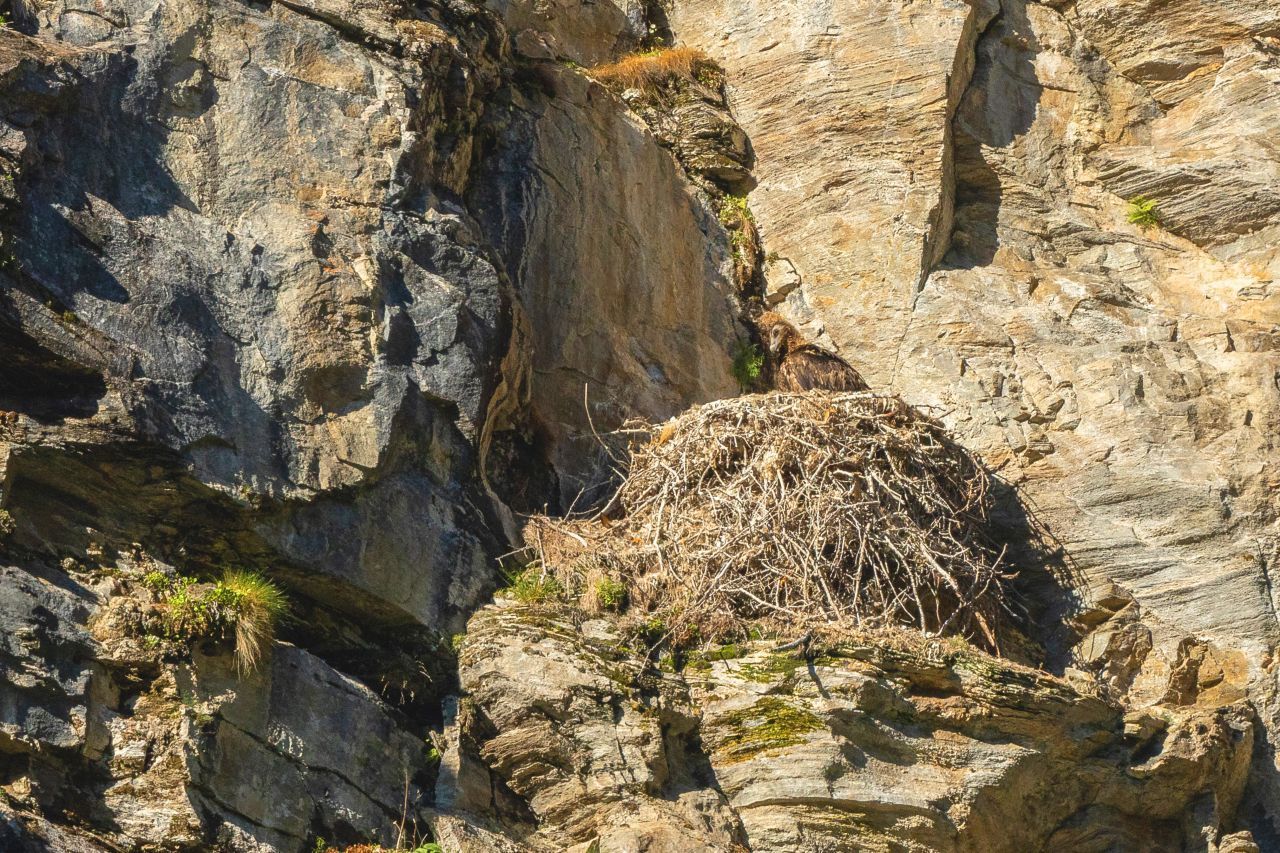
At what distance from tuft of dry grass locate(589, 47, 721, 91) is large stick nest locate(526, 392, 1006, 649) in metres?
3.98

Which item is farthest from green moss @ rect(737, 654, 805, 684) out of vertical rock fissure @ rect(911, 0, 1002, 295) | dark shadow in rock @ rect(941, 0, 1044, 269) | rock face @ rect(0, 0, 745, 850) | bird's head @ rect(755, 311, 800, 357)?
dark shadow in rock @ rect(941, 0, 1044, 269)

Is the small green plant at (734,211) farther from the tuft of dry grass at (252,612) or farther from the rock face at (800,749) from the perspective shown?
the tuft of dry grass at (252,612)

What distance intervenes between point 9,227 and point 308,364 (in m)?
1.70

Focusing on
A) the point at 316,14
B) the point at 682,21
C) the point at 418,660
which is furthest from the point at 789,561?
Answer: the point at 682,21

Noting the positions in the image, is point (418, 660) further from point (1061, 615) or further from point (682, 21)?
point (682, 21)

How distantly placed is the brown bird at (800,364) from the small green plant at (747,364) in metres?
0.11

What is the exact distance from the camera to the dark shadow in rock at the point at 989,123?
44.1 ft

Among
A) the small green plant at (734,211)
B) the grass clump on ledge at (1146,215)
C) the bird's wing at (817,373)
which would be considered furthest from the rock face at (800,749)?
the small green plant at (734,211)

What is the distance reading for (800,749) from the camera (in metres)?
9.10

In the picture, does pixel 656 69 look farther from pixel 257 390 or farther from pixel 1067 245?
pixel 257 390

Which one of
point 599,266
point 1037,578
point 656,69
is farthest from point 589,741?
point 656,69

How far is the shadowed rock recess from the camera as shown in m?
8.55

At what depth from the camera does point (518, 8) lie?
45.7ft

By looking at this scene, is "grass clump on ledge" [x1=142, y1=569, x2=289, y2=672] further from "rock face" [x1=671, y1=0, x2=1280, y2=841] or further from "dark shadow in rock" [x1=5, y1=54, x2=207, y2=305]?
"rock face" [x1=671, y1=0, x2=1280, y2=841]
